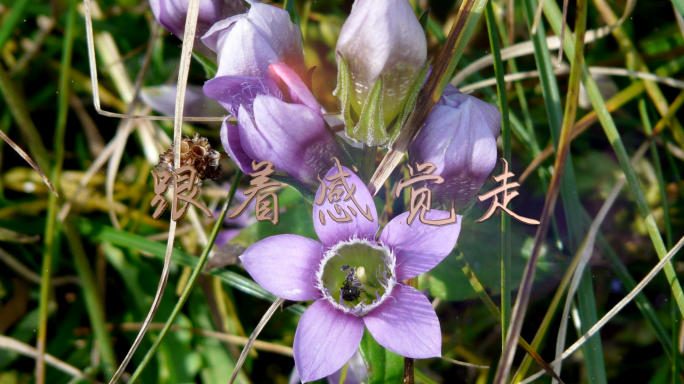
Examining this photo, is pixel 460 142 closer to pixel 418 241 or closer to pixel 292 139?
pixel 418 241

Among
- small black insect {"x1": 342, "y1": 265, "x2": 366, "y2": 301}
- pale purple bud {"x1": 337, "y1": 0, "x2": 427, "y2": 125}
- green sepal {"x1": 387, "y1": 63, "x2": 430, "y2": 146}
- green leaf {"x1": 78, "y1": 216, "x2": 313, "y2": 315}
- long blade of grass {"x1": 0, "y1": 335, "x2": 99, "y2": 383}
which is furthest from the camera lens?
long blade of grass {"x1": 0, "y1": 335, "x2": 99, "y2": 383}

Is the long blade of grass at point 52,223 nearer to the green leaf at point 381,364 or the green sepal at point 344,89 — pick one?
the green leaf at point 381,364

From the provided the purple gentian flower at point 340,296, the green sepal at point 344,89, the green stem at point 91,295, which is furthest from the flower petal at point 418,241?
the green stem at point 91,295

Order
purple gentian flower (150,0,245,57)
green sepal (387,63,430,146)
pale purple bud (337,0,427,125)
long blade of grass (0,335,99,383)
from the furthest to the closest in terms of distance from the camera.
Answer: long blade of grass (0,335,99,383), purple gentian flower (150,0,245,57), green sepal (387,63,430,146), pale purple bud (337,0,427,125)

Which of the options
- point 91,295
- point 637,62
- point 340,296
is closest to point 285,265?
point 340,296

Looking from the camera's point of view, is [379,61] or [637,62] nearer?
[379,61]

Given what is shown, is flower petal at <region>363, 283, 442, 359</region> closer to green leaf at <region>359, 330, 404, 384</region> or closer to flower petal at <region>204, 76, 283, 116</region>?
green leaf at <region>359, 330, 404, 384</region>

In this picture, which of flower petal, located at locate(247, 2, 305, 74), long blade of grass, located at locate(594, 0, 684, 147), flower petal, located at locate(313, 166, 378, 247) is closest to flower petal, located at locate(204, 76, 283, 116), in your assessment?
flower petal, located at locate(247, 2, 305, 74)
